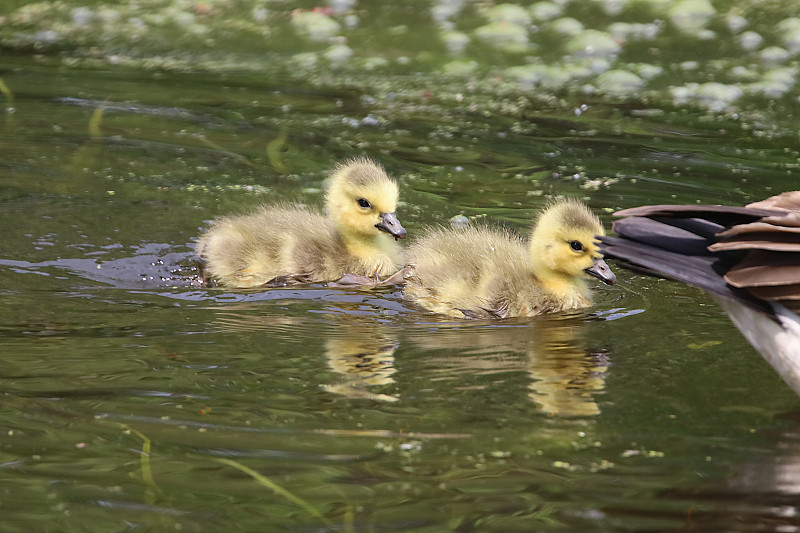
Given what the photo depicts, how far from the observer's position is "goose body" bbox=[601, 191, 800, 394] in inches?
115

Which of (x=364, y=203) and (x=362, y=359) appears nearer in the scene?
(x=362, y=359)

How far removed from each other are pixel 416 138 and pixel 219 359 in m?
3.29

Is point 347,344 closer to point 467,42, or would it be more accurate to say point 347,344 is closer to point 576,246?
point 576,246

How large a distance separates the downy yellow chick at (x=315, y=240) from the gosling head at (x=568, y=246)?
0.60m

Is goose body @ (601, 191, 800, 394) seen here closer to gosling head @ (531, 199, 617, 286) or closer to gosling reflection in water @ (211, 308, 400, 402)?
gosling reflection in water @ (211, 308, 400, 402)

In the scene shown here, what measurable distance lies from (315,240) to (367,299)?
39 centimetres

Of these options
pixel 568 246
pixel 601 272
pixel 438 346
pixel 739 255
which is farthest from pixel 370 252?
pixel 739 255

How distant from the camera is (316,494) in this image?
263 cm

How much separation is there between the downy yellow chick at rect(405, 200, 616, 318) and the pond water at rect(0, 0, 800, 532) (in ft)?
0.38

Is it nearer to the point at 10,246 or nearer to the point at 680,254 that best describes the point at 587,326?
the point at 680,254

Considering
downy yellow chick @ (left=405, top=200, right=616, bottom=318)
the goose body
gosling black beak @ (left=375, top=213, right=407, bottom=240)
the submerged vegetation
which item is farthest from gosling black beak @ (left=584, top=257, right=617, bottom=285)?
the submerged vegetation

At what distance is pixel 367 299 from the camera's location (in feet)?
15.1

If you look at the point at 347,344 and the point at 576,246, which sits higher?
the point at 576,246

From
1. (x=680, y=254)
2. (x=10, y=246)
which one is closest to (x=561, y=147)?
(x=10, y=246)
